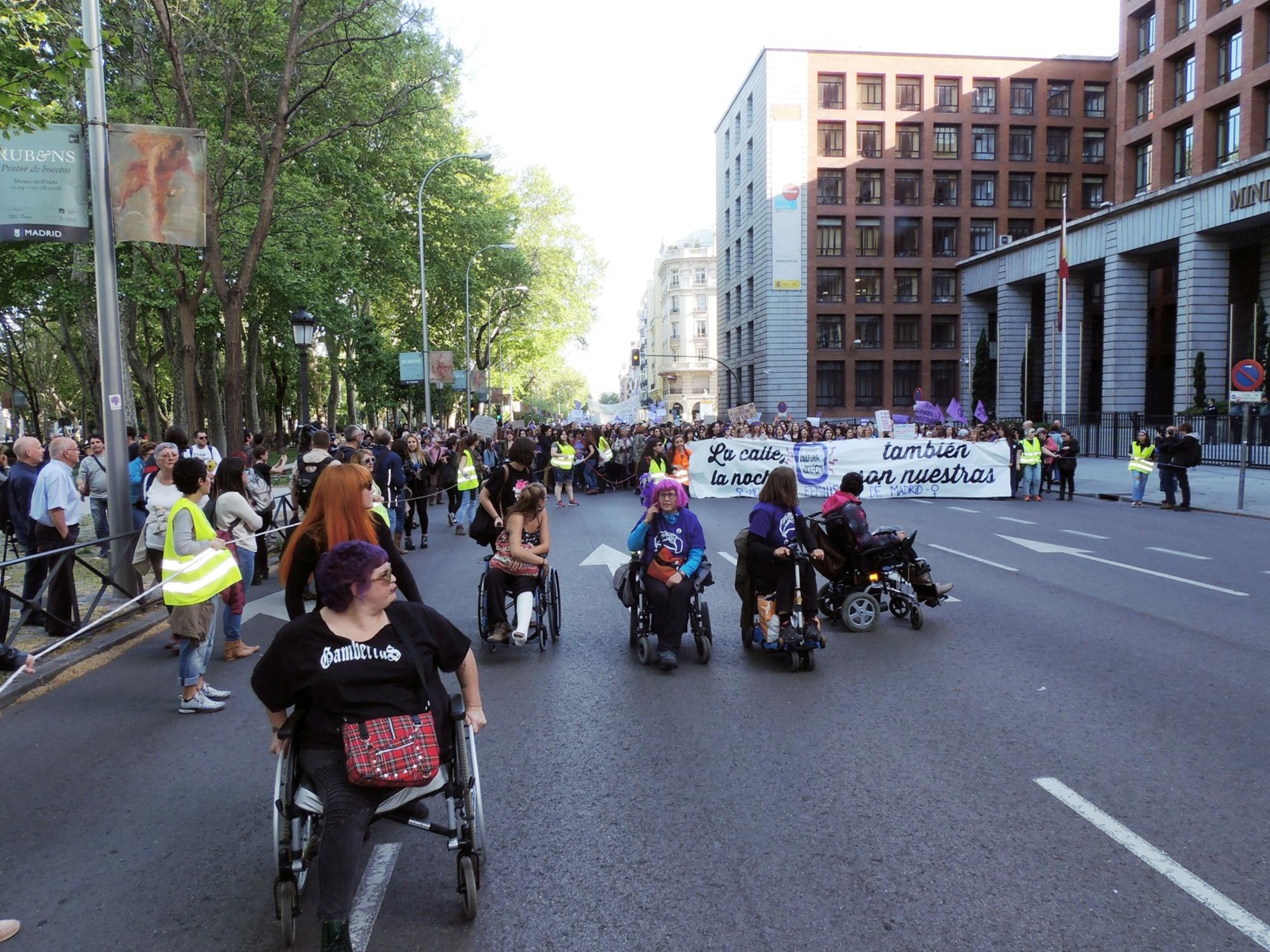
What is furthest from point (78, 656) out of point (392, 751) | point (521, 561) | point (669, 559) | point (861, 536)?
point (861, 536)

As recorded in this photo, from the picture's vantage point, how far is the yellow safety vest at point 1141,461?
21.4m

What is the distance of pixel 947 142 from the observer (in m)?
59.8

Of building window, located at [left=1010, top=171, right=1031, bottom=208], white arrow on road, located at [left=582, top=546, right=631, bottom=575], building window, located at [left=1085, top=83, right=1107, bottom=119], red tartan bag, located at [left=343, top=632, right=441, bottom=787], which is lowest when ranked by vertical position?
white arrow on road, located at [left=582, top=546, right=631, bottom=575]

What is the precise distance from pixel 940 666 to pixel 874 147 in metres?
57.7

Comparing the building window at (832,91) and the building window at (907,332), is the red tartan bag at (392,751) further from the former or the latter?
the building window at (907,332)

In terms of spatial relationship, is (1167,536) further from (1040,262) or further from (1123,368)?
(1040,262)

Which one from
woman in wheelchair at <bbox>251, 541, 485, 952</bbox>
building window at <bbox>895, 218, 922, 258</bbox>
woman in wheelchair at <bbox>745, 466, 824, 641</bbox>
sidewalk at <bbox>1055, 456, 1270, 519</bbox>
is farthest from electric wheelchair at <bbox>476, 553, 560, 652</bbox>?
building window at <bbox>895, 218, 922, 258</bbox>

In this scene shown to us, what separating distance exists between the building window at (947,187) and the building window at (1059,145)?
5.94m

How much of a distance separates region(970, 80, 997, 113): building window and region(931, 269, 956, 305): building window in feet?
32.4

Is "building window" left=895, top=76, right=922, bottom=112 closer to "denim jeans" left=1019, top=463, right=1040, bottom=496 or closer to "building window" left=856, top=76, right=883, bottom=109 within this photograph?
"building window" left=856, top=76, right=883, bottom=109

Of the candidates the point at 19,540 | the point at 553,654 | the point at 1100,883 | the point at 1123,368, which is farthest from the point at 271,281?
the point at 1123,368

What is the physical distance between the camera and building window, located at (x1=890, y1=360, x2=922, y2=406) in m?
61.7

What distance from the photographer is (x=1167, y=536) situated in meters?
15.4

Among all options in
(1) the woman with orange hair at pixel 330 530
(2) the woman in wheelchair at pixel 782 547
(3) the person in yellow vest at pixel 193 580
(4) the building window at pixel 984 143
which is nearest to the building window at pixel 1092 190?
(4) the building window at pixel 984 143
